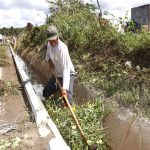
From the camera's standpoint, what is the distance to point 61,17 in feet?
49.9

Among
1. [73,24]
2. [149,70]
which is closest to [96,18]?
[73,24]

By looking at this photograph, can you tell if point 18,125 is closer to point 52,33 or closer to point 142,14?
point 52,33

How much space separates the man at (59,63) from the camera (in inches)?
293

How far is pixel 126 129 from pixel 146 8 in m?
7.09

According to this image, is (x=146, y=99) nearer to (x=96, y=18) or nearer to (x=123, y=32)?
(x=123, y=32)

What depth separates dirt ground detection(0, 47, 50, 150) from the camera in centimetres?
603

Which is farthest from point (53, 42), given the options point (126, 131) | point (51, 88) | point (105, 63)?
point (126, 131)

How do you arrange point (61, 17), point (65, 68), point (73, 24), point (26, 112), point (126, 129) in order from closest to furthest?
point (126, 129)
point (65, 68)
point (26, 112)
point (73, 24)
point (61, 17)

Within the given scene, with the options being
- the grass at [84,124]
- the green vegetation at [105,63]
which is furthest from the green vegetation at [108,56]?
the grass at [84,124]

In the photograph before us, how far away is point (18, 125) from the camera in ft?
23.1

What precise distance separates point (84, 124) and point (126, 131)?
1.09 metres

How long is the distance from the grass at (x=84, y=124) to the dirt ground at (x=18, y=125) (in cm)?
49

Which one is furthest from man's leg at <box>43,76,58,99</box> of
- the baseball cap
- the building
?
the building

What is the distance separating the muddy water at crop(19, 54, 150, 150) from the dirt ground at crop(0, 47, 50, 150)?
3.55 feet
